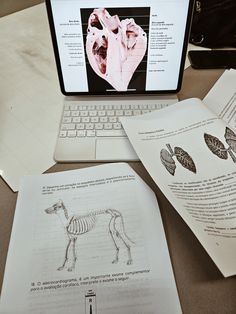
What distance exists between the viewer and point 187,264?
0.43 meters

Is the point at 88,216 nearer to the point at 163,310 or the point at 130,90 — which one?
the point at 163,310

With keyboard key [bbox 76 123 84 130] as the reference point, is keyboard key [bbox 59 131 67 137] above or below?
below

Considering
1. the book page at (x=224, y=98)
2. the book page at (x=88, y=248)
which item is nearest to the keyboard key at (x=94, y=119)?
the book page at (x=88, y=248)

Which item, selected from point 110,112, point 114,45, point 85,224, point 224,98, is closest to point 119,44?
point 114,45

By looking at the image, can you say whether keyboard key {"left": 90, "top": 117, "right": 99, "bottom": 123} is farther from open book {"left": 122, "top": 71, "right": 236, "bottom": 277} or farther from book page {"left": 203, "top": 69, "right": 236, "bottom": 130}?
book page {"left": 203, "top": 69, "right": 236, "bottom": 130}

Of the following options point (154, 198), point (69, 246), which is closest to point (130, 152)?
point (154, 198)

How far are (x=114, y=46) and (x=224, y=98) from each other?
271mm

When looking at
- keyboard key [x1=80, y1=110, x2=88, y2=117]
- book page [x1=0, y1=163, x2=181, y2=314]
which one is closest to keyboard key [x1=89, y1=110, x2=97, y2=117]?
keyboard key [x1=80, y1=110, x2=88, y2=117]

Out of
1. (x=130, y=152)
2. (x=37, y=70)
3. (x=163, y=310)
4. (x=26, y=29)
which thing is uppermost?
(x=26, y=29)

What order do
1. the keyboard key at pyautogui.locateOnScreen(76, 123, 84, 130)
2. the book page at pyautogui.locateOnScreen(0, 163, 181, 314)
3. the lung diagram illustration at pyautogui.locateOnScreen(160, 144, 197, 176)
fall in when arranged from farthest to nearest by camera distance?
the keyboard key at pyautogui.locateOnScreen(76, 123, 84, 130)
the lung diagram illustration at pyautogui.locateOnScreen(160, 144, 197, 176)
the book page at pyautogui.locateOnScreen(0, 163, 181, 314)

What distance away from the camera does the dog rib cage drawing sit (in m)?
0.44

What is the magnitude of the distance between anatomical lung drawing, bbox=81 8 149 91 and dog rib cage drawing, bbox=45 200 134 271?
31 cm

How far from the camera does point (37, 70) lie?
0.78 metres

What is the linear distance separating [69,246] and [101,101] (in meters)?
0.35
